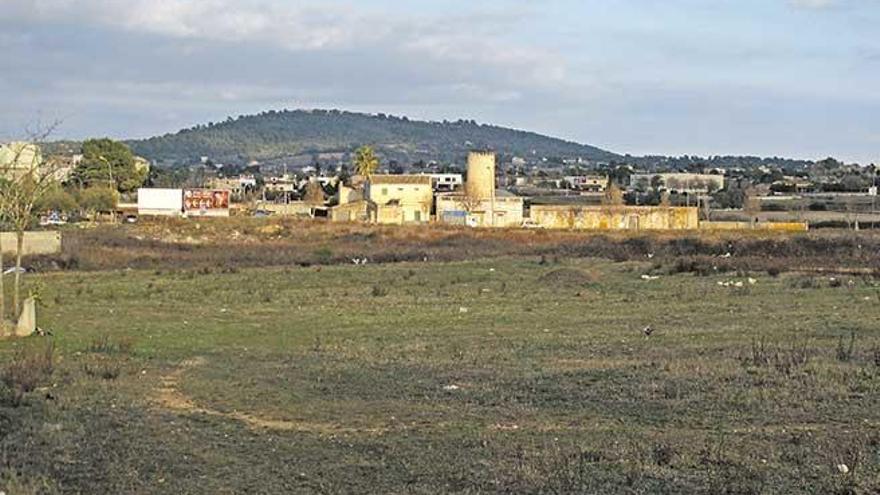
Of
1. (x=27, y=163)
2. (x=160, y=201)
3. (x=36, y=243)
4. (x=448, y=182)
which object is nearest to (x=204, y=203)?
(x=160, y=201)

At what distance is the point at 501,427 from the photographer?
44.3ft

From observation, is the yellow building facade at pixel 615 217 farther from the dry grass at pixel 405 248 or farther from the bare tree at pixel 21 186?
the bare tree at pixel 21 186

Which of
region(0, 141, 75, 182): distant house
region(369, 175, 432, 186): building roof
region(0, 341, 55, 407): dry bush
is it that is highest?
region(369, 175, 432, 186): building roof

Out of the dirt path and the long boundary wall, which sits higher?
the long boundary wall

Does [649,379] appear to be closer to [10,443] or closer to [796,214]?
[10,443]

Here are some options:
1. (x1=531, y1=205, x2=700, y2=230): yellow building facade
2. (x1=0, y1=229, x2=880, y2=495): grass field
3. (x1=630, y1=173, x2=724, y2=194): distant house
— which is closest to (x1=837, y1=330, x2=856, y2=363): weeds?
(x1=0, y1=229, x2=880, y2=495): grass field

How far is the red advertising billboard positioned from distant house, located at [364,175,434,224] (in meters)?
15.1

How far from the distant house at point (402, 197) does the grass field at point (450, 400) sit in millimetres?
83240

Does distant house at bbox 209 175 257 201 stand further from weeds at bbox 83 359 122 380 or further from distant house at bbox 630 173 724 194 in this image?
weeds at bbox 83 359 122 380

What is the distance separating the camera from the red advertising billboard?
11118 cm

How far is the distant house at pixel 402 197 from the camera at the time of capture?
11500 cm

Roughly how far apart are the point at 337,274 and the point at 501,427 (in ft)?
110

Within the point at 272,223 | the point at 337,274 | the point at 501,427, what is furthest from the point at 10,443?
the point at 272,223

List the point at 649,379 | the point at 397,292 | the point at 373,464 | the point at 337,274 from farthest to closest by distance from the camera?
the point at 337,274 < the point at 397,292 < the point at 649,379 < the point at 373,464
